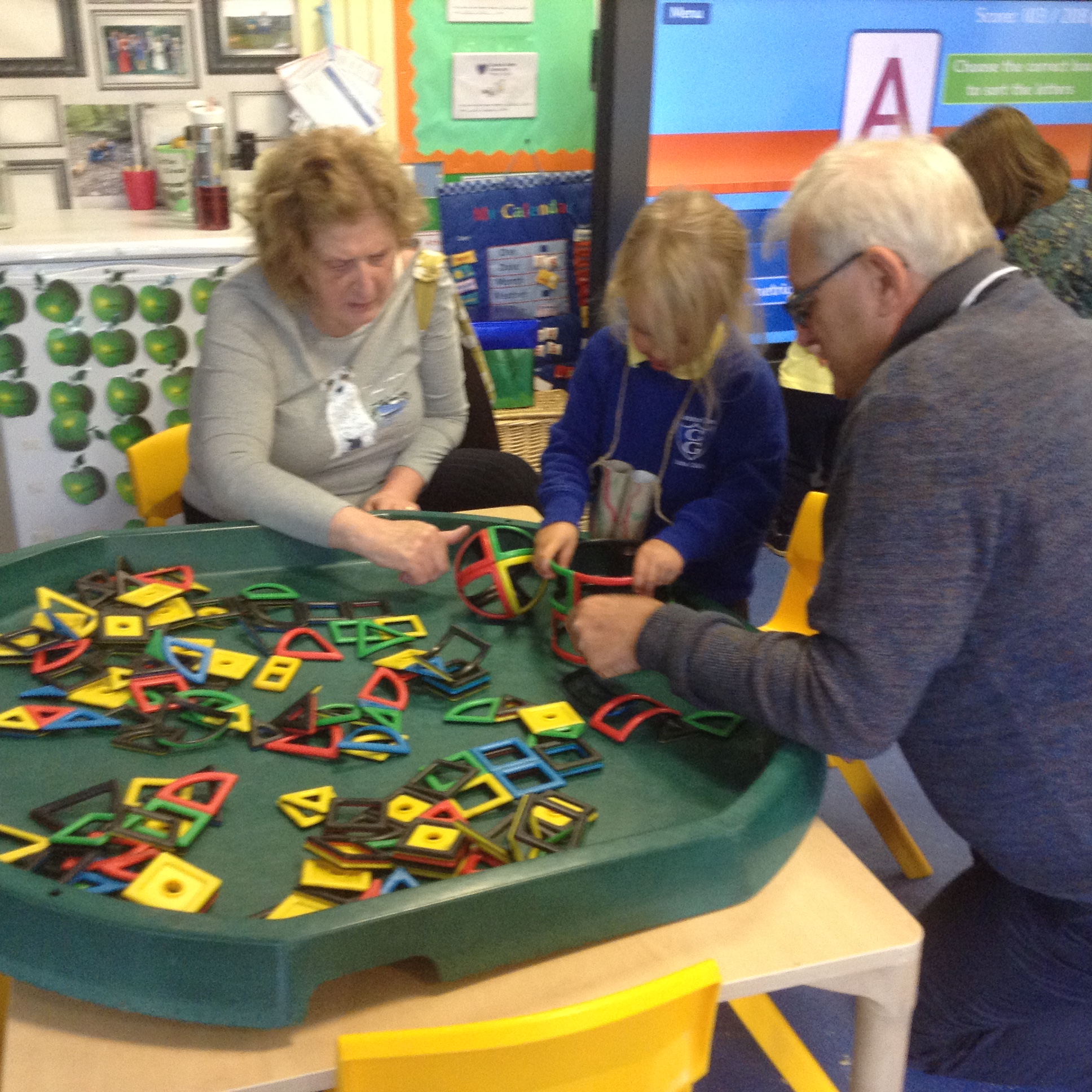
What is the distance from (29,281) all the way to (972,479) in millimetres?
2163

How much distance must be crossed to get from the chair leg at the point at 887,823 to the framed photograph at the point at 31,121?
7.93 feet

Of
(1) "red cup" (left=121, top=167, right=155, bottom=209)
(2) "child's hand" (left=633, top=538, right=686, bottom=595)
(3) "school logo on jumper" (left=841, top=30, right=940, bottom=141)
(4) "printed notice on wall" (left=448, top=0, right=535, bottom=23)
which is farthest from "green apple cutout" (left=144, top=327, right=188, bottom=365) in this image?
(3) "school logo on jumper" (left=841, top=30, right=940, bottom=141)

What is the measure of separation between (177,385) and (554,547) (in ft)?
4.94

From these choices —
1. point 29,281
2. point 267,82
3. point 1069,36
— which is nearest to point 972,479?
point 29,281

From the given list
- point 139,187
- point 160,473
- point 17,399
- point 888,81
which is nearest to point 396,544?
point 160,473

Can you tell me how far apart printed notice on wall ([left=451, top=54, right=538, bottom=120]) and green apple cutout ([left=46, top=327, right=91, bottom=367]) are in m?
1.24

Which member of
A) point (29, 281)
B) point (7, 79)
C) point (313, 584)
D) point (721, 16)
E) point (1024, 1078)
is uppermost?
point (721, 16)

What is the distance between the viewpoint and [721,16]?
2.78m

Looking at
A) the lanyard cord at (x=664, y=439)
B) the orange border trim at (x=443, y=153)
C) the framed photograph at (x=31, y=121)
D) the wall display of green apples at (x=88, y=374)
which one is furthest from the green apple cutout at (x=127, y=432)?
the lanyard cord at (x=664, y=439)

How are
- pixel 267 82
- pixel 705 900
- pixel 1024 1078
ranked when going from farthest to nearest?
pixel 267 82 < pixel 1024 1078 < pixel 705 900

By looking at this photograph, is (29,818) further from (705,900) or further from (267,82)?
(267,82)

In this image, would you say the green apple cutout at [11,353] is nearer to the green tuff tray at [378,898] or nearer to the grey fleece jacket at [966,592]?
the green tuff tray at [378,898]

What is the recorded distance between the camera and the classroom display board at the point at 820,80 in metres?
2.81

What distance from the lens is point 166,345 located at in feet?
8.42
